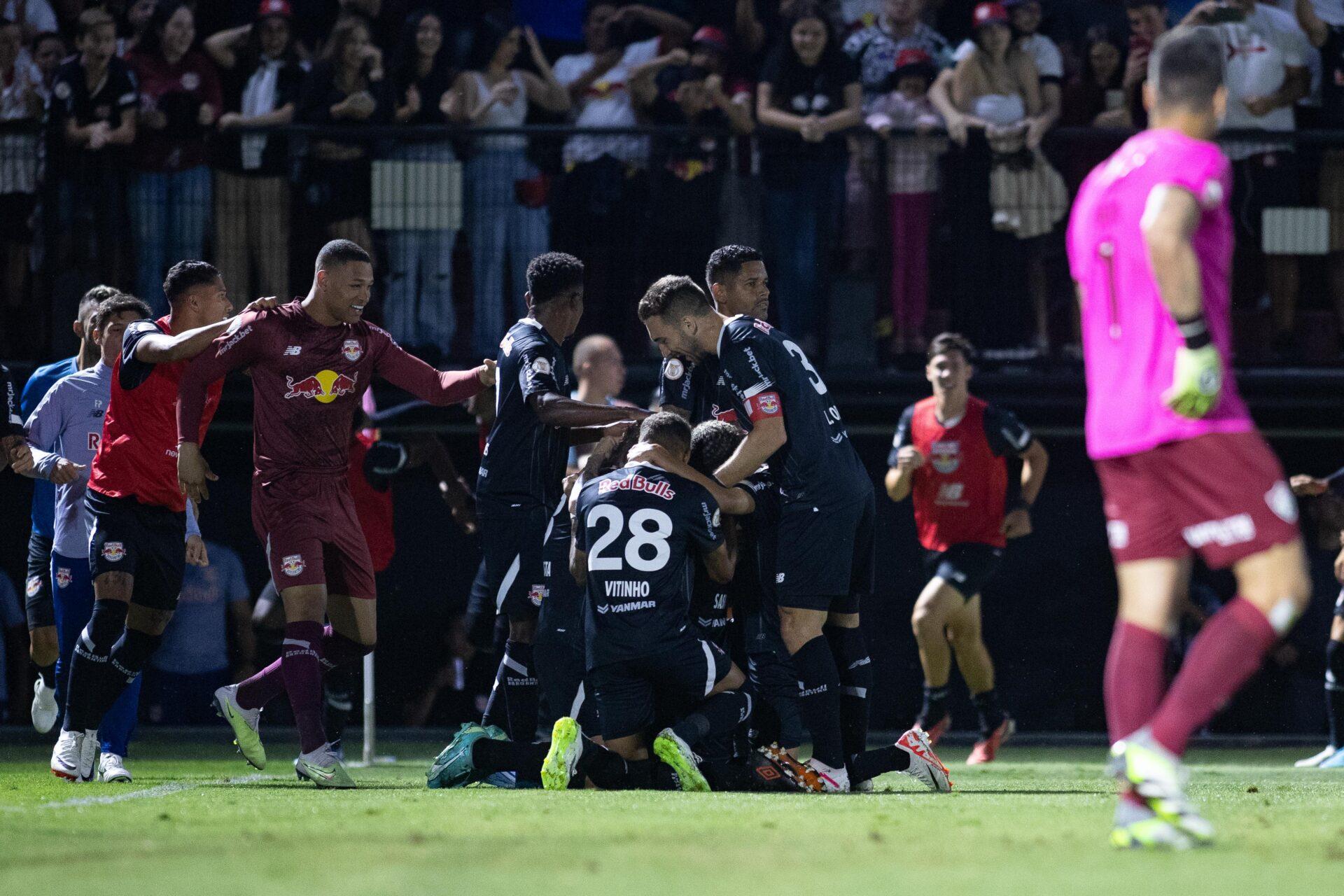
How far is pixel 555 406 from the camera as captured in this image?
285 inches

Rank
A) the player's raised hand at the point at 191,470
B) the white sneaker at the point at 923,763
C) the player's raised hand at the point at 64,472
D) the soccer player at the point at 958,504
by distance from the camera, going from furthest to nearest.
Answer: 1. the soccer player at the point at 958,504
2. the player's raised hand at the point at 64,472
3. the white sneaker at the point at 923,763
4. the player's raised hand at the point at 191,470

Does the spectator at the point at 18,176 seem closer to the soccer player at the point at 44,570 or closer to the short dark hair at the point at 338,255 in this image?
the soccer player at the point at 44,570

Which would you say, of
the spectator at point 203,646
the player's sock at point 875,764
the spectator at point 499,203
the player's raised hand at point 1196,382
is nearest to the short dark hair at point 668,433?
the player's sock at point 875,764

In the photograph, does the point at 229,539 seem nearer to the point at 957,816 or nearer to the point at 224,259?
the point at 224,259

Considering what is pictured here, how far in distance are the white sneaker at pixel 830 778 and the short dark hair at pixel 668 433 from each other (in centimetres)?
141

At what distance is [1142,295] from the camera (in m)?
4.51

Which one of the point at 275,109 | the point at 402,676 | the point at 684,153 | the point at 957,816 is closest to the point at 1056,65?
the point at 684,153

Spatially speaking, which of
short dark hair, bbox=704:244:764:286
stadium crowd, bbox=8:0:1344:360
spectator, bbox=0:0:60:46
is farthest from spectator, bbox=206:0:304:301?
short dark hair, bbox=704:244:764:286

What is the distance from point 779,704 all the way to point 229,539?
6.80 m

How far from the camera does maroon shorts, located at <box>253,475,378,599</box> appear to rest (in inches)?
277

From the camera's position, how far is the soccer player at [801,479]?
22.6 feet

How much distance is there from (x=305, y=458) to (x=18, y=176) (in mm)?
6688

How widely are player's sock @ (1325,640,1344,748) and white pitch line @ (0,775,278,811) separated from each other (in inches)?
250

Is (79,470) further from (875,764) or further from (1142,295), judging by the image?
(1142,295)
